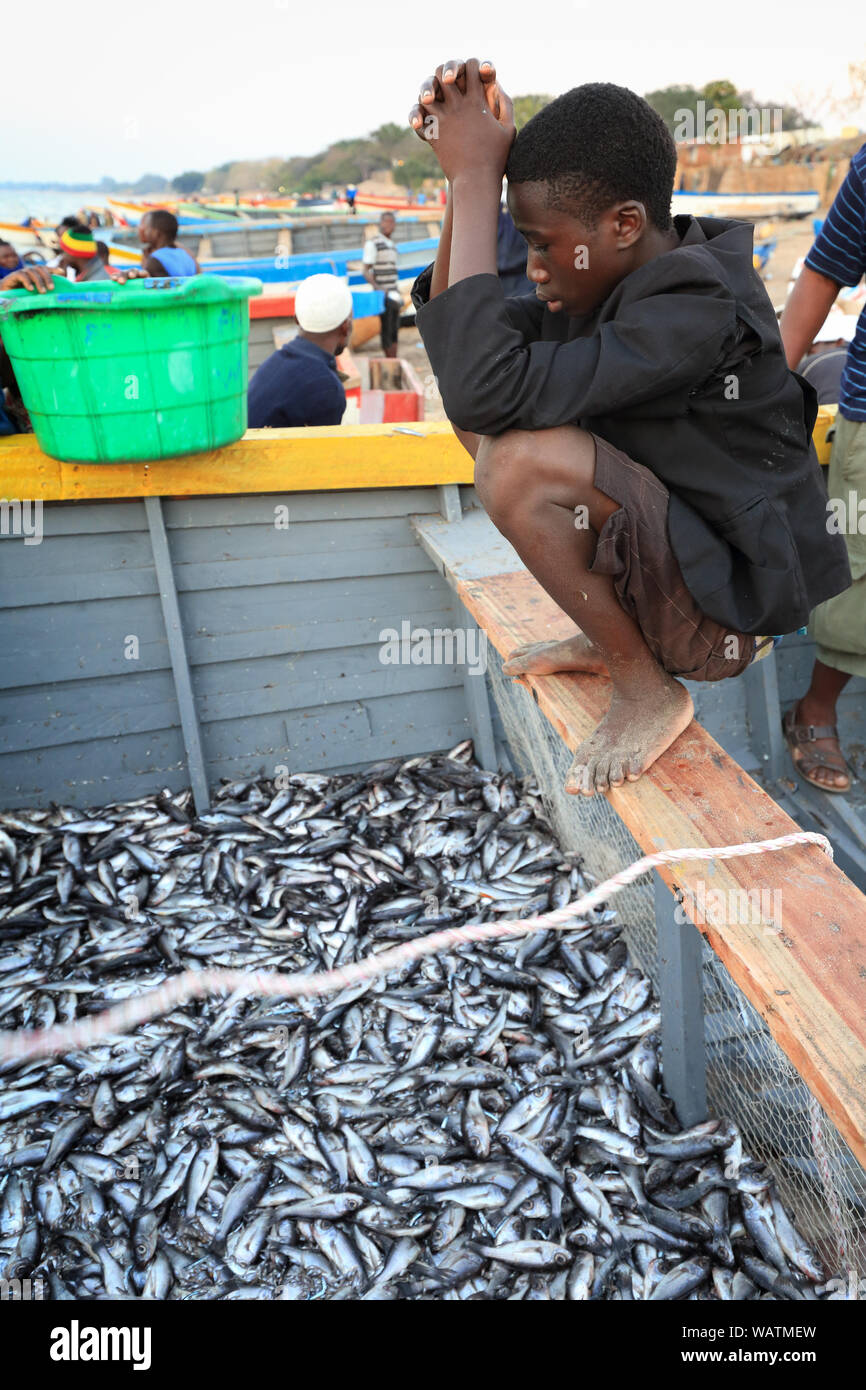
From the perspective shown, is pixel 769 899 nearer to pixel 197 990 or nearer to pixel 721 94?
pixel 197 990

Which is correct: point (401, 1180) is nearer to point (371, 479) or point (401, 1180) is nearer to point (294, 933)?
point (294, 933)

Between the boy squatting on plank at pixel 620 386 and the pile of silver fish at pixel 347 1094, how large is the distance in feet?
4.13

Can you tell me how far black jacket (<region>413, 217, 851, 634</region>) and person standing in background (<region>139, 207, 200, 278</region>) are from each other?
5.94 meters

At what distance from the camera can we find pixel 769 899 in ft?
6.33

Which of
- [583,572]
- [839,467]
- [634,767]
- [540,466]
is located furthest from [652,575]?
[839,467]

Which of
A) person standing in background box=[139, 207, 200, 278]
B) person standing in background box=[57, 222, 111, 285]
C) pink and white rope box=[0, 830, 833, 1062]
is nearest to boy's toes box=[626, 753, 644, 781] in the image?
pink and white rope box=[0, 830, 833, 1062]

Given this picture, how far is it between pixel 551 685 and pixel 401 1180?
1.47 meters

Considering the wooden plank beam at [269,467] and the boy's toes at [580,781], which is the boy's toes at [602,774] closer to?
the boy's toes at [580,781]

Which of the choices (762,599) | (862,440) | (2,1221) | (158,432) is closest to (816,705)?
(862,440)

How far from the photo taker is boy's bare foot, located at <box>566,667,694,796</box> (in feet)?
7.59

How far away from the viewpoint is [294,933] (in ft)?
12.0

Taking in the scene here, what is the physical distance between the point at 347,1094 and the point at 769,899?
1.65 m

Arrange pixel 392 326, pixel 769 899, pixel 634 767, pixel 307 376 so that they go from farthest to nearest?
pixel 392 326 → pixel 307 376 → pixel 634 767 → pixel 769 899

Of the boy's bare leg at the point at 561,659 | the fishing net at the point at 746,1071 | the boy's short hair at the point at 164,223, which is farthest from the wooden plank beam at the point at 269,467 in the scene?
the boy's short hair at the point at 164,223
